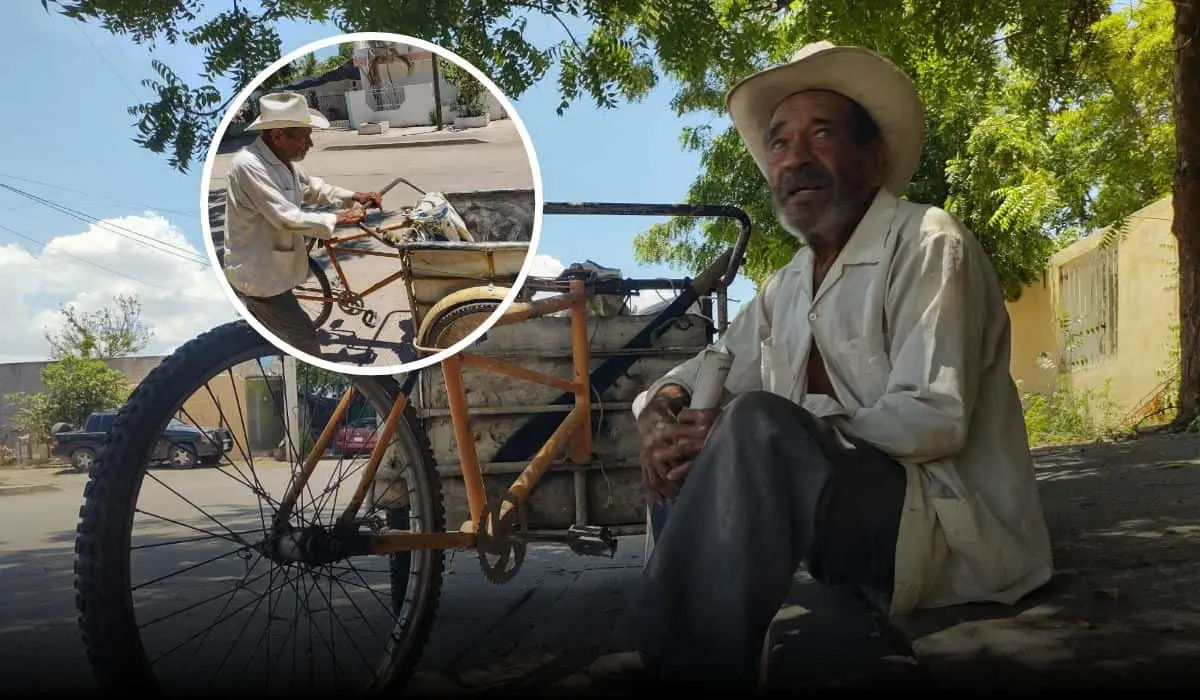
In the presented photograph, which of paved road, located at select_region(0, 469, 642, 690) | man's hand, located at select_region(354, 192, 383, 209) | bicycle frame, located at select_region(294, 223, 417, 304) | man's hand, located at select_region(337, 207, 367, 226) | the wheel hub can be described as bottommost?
paved road, located at select_region(0, 469, 642, 690)

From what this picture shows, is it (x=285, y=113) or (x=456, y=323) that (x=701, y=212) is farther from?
(x=285, y=113)

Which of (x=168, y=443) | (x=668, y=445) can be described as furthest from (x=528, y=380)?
(x=168, y=443)

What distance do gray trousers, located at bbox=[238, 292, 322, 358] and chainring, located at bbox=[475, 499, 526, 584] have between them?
111cm

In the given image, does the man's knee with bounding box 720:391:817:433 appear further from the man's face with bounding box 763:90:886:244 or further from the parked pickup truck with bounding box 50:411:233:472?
the parked pickup truck with bounding box 50:411:233:472

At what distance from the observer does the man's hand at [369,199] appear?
5.25 ft

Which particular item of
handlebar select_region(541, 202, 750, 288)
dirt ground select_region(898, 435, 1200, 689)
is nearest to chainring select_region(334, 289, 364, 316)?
dirt ground select_region(898, 435, 1200, 689)

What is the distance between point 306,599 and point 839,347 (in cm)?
143

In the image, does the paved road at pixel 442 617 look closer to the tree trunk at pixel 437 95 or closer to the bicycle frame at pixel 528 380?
the bicycle frame at pixel 528 380

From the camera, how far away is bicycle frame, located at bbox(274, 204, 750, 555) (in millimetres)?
2432

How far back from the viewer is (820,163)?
233 cm

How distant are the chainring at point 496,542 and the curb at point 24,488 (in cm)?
113

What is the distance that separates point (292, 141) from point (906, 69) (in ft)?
17.2

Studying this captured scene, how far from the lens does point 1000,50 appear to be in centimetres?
730

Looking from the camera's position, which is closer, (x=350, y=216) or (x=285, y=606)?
(x=350, y=216)
